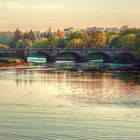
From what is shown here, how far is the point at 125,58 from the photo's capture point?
510 ft

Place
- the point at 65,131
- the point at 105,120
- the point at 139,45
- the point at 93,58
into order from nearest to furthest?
the point at 65,131
the point at 105,120
the point at 139,45
the point at 93,58

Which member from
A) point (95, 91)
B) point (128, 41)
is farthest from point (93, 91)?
point (128, 41)

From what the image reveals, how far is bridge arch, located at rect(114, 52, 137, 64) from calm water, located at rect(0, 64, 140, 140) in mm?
81997

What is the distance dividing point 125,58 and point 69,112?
371ft

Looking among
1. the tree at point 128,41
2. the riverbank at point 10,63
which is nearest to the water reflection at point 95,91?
the riverbank at point 10,63

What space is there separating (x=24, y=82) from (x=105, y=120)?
34.3m

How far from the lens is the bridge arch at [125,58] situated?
5842 inches

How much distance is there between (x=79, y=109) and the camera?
45.5 m

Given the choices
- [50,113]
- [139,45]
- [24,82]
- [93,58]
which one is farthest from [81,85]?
[93,58]

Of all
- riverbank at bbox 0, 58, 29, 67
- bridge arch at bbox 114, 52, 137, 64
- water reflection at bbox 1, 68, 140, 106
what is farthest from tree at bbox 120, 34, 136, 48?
water reflection at bbox 1, 68, 140, 106

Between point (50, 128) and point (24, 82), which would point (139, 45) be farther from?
point (50, 128)

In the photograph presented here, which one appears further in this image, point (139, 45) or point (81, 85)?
point (139, 45)

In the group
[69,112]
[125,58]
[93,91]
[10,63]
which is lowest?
[125,58]

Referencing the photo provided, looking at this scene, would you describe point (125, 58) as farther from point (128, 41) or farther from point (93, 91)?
point (93, 91)
